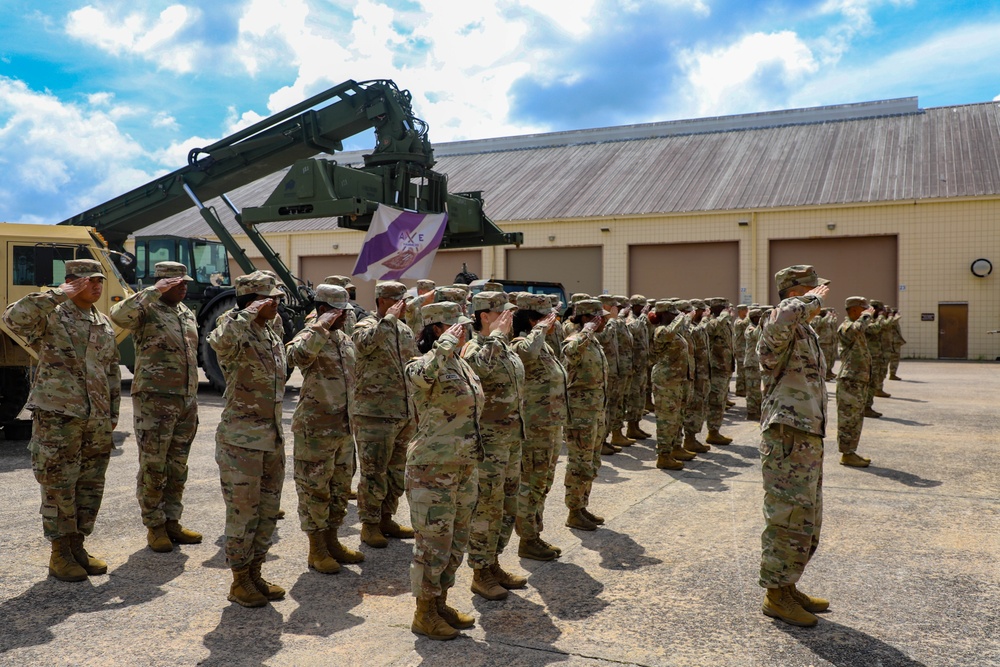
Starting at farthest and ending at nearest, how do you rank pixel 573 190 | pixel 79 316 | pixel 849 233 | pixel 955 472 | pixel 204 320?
pixel 573 190
pixel 849 233
pixel 204 320
pixel 955 472
pixel 79 316

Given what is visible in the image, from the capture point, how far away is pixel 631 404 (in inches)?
394

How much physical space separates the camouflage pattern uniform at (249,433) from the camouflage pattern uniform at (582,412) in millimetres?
2104

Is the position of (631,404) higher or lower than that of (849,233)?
lower

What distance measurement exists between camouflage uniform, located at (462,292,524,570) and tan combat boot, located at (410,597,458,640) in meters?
0.55

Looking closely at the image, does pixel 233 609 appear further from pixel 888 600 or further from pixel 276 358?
pixel 888 600

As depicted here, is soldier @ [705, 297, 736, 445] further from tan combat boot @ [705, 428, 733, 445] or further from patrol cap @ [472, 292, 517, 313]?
patrol cap @ [472, 292, 517, 313]

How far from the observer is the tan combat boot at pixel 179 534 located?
5527 millimetres

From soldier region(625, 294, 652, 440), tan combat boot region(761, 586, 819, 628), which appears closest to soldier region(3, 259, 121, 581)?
tan combat boot region(761, 586, 819, 628)

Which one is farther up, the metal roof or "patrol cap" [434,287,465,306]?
the metal roof

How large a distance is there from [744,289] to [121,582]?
21.8 metres

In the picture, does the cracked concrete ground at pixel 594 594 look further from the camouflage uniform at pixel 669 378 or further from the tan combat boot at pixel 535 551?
the camouflage uniform at pixel 669 378

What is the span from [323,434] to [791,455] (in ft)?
9.33

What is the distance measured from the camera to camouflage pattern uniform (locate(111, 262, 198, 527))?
543 centimetres

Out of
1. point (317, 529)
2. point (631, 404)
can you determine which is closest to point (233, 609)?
point (317, 529)
